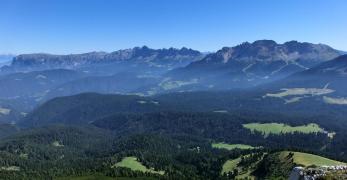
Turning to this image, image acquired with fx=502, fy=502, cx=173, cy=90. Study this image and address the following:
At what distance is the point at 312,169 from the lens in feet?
150

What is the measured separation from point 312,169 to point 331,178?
2.55 meters

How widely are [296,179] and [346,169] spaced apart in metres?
4.70

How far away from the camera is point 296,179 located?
1868 inches

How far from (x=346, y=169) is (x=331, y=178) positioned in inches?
111

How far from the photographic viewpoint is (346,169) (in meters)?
45.3

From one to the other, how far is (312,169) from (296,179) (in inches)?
94.1

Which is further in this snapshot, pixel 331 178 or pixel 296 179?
pixel 296 179

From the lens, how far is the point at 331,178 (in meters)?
43.3

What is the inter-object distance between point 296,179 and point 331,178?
4637mm
